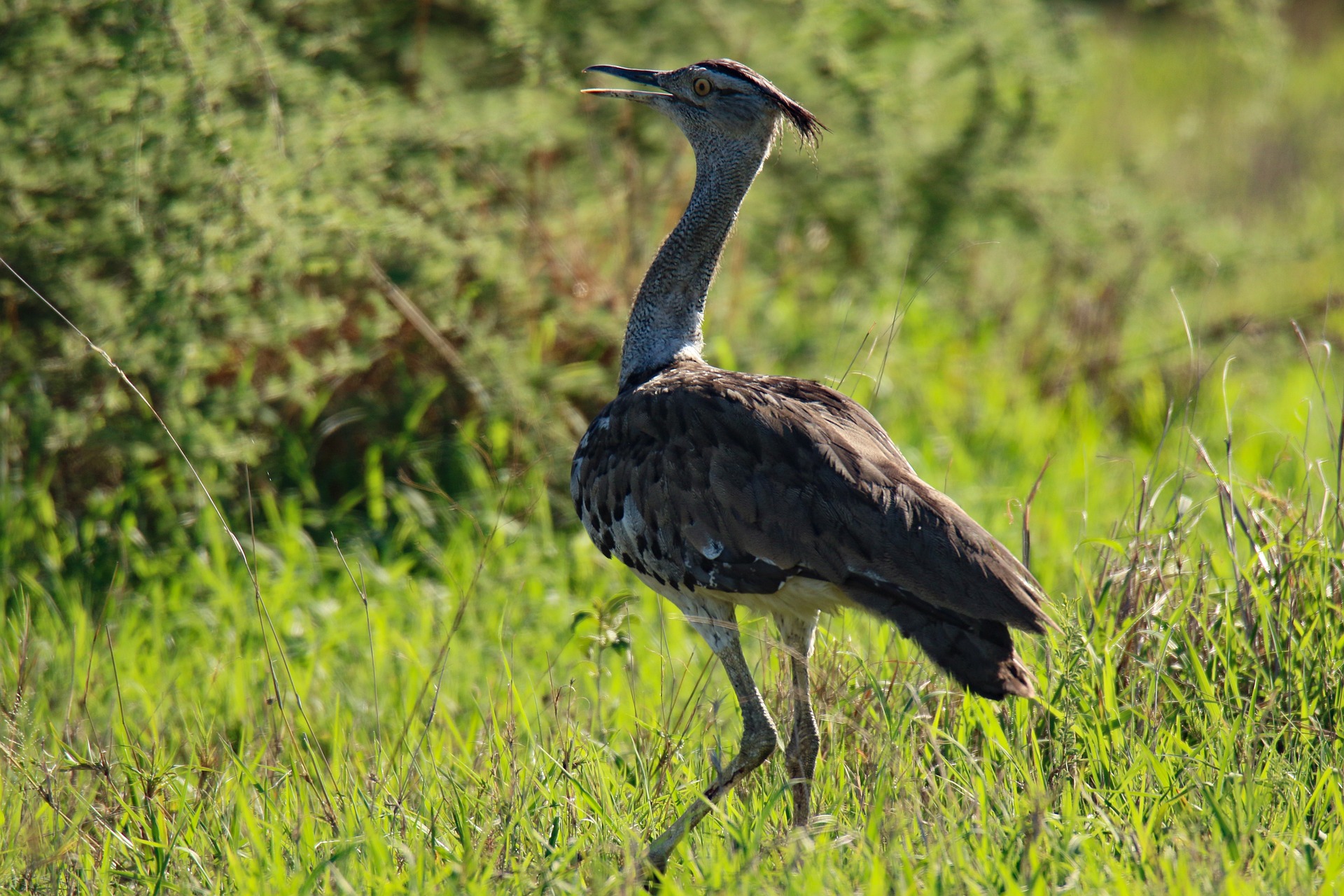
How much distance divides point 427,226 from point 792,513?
255 cm

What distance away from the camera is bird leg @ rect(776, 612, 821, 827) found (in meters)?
3.02

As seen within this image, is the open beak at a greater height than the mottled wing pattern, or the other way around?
the open beak

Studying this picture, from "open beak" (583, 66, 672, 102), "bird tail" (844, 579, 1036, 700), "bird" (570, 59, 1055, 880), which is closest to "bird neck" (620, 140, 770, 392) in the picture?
"bird" (570, 59, 1055, 880)

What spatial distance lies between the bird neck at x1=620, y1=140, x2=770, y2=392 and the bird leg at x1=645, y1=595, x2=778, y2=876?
2.61 feet

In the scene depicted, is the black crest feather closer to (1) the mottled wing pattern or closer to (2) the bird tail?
(1) the mottled wing pattern

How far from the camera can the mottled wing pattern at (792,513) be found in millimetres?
2590

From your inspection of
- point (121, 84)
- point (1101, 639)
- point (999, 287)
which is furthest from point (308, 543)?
point (999, 287)

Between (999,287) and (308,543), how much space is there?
415cm

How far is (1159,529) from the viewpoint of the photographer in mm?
3248

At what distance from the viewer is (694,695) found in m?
3.33

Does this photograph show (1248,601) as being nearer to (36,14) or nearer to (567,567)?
(567,567)

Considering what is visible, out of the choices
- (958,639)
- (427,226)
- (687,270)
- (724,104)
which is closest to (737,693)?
(958,639)

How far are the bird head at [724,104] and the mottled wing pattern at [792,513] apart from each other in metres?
0.77

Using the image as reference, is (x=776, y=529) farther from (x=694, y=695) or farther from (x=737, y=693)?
(x=694, y=695)
